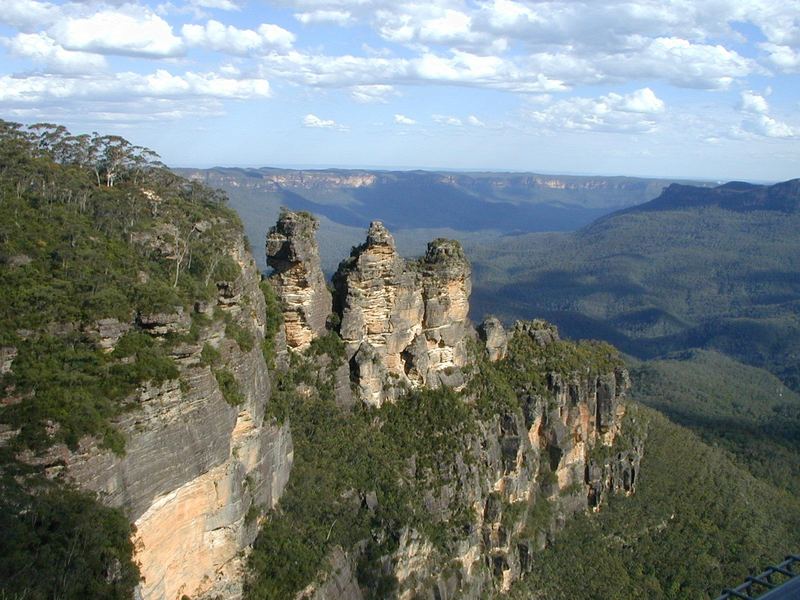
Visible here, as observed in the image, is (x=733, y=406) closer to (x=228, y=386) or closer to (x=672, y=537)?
(x=672, y=537)

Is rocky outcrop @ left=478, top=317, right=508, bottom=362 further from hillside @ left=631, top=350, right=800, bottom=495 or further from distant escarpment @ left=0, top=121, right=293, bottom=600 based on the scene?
hillside @ left=631, top=350, right=800, bottom=495

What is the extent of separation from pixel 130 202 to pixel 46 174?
330 centimetres

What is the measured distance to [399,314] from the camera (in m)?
38.8

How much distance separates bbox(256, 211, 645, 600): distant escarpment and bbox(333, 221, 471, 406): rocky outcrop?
8 centimetres

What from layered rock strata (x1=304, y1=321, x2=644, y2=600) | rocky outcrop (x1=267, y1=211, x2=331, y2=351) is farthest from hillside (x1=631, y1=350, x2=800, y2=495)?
rocky outcrop (x1=267, y1=211, x2=331, y2=351)

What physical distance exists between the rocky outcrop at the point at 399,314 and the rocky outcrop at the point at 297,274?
210 cm

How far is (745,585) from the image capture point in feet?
38.5

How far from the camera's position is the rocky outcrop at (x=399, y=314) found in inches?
1467

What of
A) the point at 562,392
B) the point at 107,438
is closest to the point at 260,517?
the point at 107,438

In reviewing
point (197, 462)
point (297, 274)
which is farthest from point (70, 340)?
point (297, 274)

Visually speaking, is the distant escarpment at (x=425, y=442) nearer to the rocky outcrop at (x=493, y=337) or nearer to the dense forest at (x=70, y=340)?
the rocky outcrop at (x=493, y=337)

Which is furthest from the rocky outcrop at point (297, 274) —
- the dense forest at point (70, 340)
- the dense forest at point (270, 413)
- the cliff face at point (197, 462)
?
the cliff face at point (197, 462)

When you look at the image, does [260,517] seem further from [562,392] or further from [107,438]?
[562,392]

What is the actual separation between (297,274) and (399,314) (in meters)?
6.47
